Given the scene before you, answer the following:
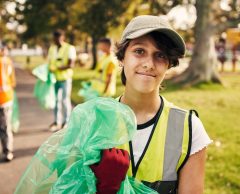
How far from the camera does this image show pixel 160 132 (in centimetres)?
179

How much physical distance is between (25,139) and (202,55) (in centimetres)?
1118

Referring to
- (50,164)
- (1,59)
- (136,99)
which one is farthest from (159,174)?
(1,59)

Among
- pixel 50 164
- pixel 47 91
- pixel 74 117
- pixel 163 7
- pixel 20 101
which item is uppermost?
pixel 163 7

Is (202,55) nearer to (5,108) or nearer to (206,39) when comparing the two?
(206,39)

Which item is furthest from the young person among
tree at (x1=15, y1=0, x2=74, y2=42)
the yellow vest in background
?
tree at (x1=15, y1=0, x2=74, y2=42)

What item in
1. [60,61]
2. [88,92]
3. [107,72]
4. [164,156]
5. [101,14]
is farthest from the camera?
[101,14]

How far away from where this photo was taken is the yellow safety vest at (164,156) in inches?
69.2

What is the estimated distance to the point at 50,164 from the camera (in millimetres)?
1834

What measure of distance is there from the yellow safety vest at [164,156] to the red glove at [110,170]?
199mm

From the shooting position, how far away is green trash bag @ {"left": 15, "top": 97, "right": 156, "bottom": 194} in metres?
1.61

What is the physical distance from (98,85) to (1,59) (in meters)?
1.77

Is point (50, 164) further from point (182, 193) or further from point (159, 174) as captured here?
point (182, 193)

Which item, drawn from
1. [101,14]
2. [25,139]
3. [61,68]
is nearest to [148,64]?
[25,139]

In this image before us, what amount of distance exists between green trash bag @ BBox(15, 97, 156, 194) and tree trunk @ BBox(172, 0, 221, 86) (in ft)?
48.2
